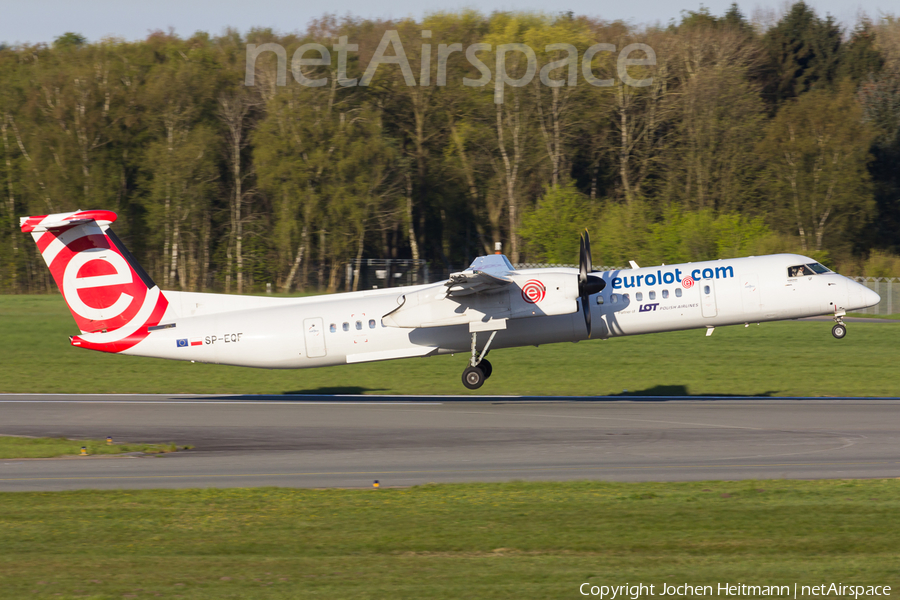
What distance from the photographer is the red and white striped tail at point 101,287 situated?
2342 cm

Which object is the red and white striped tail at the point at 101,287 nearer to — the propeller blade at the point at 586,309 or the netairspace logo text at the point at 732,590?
the propeller blade at the point at 586,309

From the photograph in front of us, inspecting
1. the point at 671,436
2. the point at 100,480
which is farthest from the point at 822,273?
the point at 100,480

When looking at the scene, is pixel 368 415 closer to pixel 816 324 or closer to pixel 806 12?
pixel 816 324

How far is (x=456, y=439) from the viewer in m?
18.7

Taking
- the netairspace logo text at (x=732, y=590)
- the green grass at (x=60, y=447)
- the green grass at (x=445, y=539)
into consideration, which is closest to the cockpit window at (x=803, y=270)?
the green grass at (x=445, y=539)

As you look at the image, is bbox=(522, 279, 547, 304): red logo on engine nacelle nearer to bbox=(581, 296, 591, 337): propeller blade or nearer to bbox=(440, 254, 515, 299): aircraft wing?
bbox=(440, 254, 515, 299): aircraft wing

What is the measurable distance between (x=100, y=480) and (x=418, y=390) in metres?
14.8

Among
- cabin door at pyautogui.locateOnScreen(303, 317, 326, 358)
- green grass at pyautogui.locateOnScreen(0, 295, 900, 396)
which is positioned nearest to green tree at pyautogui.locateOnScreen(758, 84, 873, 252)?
green grass at pyautogui.locateOnScreen(0, 295, 900, 396)

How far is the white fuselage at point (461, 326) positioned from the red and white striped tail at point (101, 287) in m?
0.54

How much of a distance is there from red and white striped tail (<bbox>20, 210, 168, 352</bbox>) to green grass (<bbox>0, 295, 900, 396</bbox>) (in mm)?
4512

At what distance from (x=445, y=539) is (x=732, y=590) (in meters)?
3.69

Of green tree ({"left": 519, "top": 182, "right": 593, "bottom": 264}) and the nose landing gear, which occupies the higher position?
green tree ({"left": 519, "top": 182, "right": 593, "bottom": 264})

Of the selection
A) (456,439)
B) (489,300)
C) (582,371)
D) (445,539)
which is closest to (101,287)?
(489,300)

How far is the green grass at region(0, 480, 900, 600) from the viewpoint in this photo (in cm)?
930
